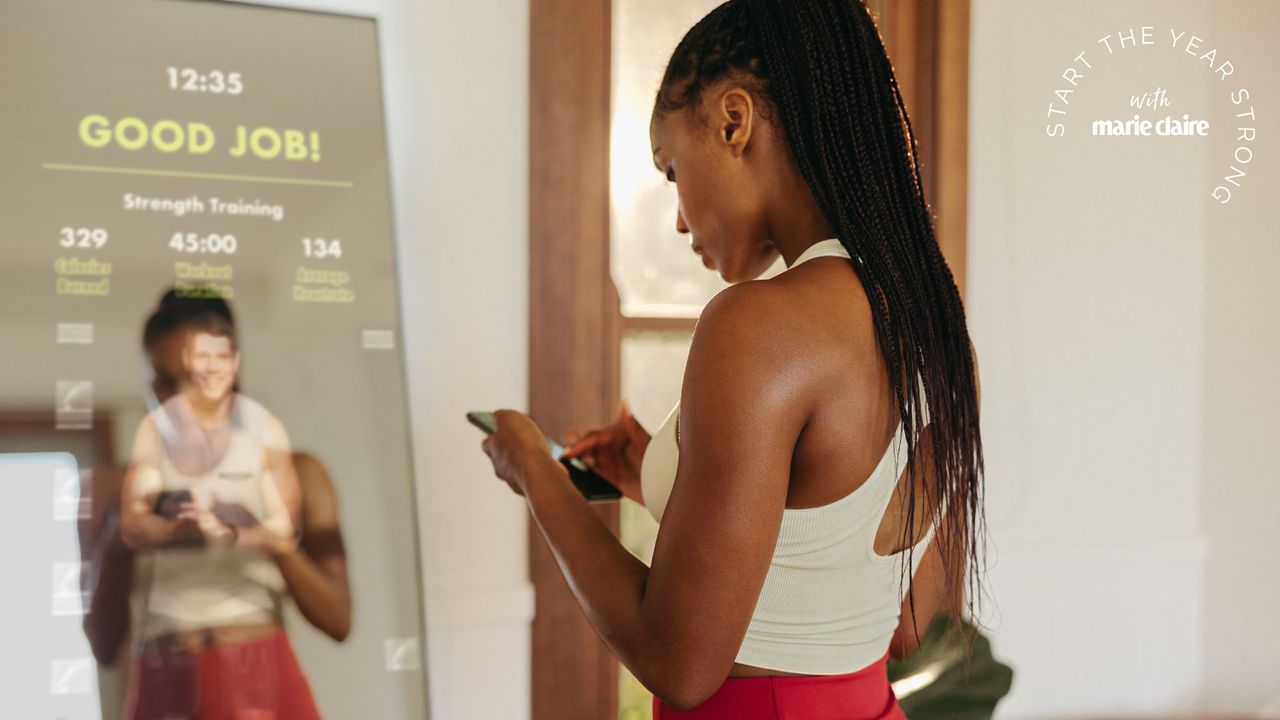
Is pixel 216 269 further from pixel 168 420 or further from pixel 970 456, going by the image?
pixel 970 456

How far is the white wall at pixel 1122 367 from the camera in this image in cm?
260

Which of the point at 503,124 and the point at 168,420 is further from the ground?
the point at 503,124

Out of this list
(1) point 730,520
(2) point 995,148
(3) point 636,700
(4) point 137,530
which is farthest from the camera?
(2) point 995,148

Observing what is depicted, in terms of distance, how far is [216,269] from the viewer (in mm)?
1755

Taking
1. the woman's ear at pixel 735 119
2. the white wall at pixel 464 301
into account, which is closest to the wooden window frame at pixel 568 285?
the white wall at pixel 464 301

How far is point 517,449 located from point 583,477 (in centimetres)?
21

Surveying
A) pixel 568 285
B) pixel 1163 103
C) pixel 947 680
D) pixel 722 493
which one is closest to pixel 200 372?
pixel 568 285

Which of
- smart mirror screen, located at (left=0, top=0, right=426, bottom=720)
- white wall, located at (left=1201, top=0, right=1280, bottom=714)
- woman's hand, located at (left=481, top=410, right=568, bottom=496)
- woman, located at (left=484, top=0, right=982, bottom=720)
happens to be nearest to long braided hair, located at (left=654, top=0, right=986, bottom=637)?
woman, located at (left=484, top=0, right=982, bottom=720)

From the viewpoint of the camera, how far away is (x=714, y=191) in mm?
1021

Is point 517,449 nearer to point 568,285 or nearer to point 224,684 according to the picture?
point 224,684

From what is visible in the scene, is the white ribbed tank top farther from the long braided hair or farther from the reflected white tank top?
the long braided hair

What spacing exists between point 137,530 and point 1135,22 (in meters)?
2.62

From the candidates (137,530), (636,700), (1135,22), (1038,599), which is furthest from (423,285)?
(1135,22)

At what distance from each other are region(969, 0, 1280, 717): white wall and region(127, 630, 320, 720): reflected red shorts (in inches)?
68.0
